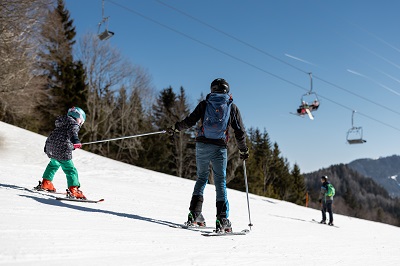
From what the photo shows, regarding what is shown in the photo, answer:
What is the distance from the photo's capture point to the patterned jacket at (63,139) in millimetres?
5531

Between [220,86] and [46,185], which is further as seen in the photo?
[46,185]

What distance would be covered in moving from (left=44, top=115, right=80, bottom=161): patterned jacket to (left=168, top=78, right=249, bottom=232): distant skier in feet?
6.45

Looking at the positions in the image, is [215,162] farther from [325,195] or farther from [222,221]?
[325,195]

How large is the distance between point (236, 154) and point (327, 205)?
913 inches

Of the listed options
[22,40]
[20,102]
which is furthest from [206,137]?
[20,102]

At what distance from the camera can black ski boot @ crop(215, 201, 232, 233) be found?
4.72m

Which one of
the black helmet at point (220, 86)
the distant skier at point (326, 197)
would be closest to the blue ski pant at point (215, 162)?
the black helmet at point (220, 86)

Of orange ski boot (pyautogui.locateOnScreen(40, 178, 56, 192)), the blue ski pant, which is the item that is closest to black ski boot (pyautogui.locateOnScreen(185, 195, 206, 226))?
the blue ski pant

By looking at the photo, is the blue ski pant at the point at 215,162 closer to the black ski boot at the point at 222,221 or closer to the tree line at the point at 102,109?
the black ski boot at the point at 222,221

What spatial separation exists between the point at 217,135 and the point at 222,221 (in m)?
1.19

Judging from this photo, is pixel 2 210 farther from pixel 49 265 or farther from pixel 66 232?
pixel 49 265

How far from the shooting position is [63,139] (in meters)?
5.59

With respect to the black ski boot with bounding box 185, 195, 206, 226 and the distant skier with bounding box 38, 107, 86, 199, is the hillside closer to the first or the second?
the black ski boot with bounding box 185, 195, 206, 226

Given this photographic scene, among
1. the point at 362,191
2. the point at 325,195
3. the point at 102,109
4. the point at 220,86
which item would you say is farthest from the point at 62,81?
the point at 362,191
